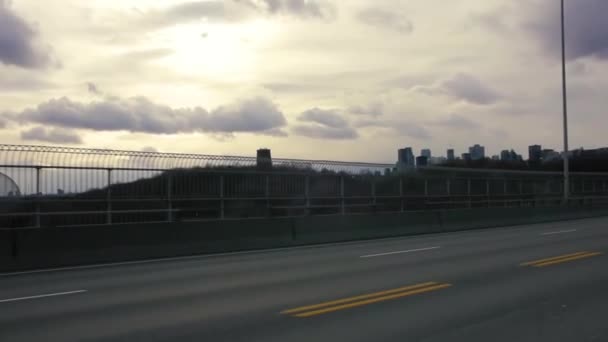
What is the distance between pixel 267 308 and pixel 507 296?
3.74 m

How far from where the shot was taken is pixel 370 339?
7207 millimetres

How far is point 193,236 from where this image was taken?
58.6 ft

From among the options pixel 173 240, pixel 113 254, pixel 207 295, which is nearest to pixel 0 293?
pixel 207 295

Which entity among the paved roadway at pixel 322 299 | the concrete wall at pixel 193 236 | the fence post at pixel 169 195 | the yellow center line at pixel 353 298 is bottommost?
the paved roadway at pixel 322 299

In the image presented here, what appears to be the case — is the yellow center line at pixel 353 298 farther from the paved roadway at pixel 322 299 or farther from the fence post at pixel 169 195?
the fence post at pixel 169 195

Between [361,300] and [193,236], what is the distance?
9103mm

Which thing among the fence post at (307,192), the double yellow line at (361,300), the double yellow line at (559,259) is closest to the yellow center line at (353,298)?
the double yellow line at (361,300)

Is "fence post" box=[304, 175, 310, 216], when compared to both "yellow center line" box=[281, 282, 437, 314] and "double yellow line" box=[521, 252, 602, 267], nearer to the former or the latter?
"double yellow line" box=[521, 252, 602, 267]

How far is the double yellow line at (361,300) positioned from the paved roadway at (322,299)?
0.02 metres

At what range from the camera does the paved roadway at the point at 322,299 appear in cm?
766

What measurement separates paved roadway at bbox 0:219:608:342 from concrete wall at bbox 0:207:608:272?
39.8 inches

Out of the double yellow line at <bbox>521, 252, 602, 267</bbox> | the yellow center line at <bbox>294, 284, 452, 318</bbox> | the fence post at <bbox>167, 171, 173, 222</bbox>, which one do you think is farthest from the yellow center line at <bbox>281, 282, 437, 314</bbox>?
the fence post at <bbox>167, 171, 173, 222</bbox>

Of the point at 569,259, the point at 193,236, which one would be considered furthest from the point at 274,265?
the point at 569,259

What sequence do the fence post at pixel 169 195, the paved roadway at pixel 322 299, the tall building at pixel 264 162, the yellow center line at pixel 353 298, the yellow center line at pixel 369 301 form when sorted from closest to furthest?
1. the paved roadway at pixel 322 299
2. the yellow center line at pixel 369 301
3. the yellow center line at pixel 353 298
4. the fence post at pixel 169 195
5. the tall building at pixel 264 162
